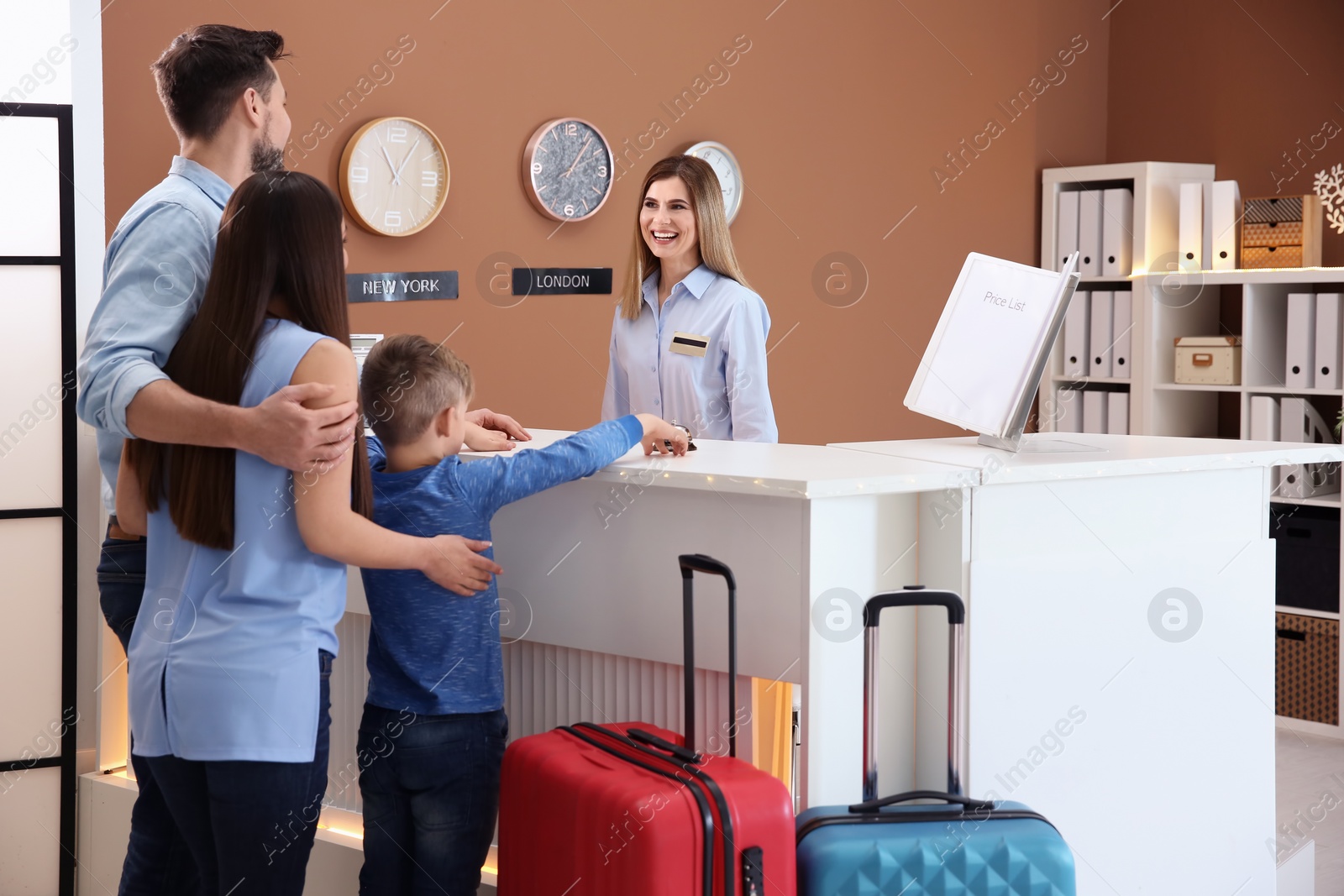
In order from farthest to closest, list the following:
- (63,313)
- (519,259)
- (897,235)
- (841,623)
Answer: (897,235) < (519,259) < (63,313) < (841,623)

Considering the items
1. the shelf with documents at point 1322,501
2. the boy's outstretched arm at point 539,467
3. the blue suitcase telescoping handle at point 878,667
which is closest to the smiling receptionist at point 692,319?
the boy's outstretched arm at point 539,467

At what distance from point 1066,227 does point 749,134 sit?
1527mm

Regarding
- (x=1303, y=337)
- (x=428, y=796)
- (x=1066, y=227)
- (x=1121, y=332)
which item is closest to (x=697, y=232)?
(x=428, y=796)

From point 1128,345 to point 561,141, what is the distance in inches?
92.9

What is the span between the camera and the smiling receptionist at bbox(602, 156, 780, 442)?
9.21ft

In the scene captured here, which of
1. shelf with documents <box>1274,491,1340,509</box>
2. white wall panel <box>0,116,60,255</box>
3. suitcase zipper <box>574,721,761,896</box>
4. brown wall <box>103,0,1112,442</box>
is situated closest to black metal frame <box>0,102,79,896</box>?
white wall panel <box>0,116,60,255</box>

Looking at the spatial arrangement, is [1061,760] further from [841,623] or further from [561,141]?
[561,141]

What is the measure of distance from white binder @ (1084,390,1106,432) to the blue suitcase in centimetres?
358

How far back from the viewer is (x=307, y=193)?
146 centimetres

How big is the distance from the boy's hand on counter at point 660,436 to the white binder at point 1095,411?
342 centimetres

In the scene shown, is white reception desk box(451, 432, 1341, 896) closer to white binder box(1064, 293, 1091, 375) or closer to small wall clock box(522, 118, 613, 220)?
small wall clock box(522, 118, 613, 220)

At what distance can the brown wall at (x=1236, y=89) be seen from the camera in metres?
4.67

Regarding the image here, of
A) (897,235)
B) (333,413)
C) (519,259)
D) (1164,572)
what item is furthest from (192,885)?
(897,235)

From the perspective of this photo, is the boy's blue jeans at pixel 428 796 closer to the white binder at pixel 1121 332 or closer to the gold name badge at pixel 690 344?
the gold name badge at pixel 690 344
